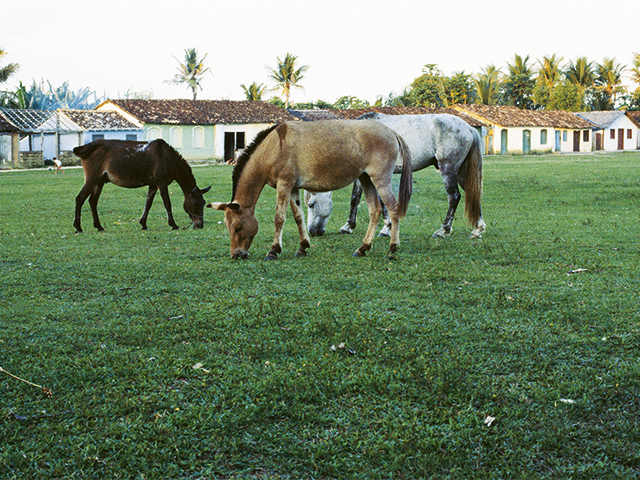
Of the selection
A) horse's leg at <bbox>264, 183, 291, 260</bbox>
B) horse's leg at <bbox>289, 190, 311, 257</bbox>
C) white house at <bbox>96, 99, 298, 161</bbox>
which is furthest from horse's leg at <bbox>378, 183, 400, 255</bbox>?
white house at <bbox>96, 99, 298, 161</bbox>

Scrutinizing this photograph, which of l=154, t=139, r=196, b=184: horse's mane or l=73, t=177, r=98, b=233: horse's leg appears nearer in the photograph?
l=73, t=177, r=98, b=233: horse's leg

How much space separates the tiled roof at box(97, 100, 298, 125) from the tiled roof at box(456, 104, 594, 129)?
17628mm

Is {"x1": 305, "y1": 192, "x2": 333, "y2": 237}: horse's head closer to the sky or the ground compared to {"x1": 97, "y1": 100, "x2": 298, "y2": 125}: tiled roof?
closer to the ground

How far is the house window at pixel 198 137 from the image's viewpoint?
49062 mm

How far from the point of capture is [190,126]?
48.8 meters

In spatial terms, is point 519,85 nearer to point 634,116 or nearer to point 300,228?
point 634,116

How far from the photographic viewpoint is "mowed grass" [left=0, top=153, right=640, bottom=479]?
3.12 m

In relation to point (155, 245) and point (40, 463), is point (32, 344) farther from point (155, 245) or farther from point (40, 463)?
point (155, 245)

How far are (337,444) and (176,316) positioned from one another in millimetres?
2548

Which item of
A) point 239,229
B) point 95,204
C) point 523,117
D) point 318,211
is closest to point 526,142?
point 523,117

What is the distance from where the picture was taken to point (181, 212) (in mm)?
14930

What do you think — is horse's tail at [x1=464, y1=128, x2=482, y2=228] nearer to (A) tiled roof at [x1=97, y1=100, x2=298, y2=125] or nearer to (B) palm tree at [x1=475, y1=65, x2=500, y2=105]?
(A) tiled roof at [x1=97, y1=100, x2=298, y2=125]

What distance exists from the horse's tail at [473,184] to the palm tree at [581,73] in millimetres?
71801

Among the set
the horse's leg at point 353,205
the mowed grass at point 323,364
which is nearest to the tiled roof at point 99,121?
the horse's leg at point 353,205
